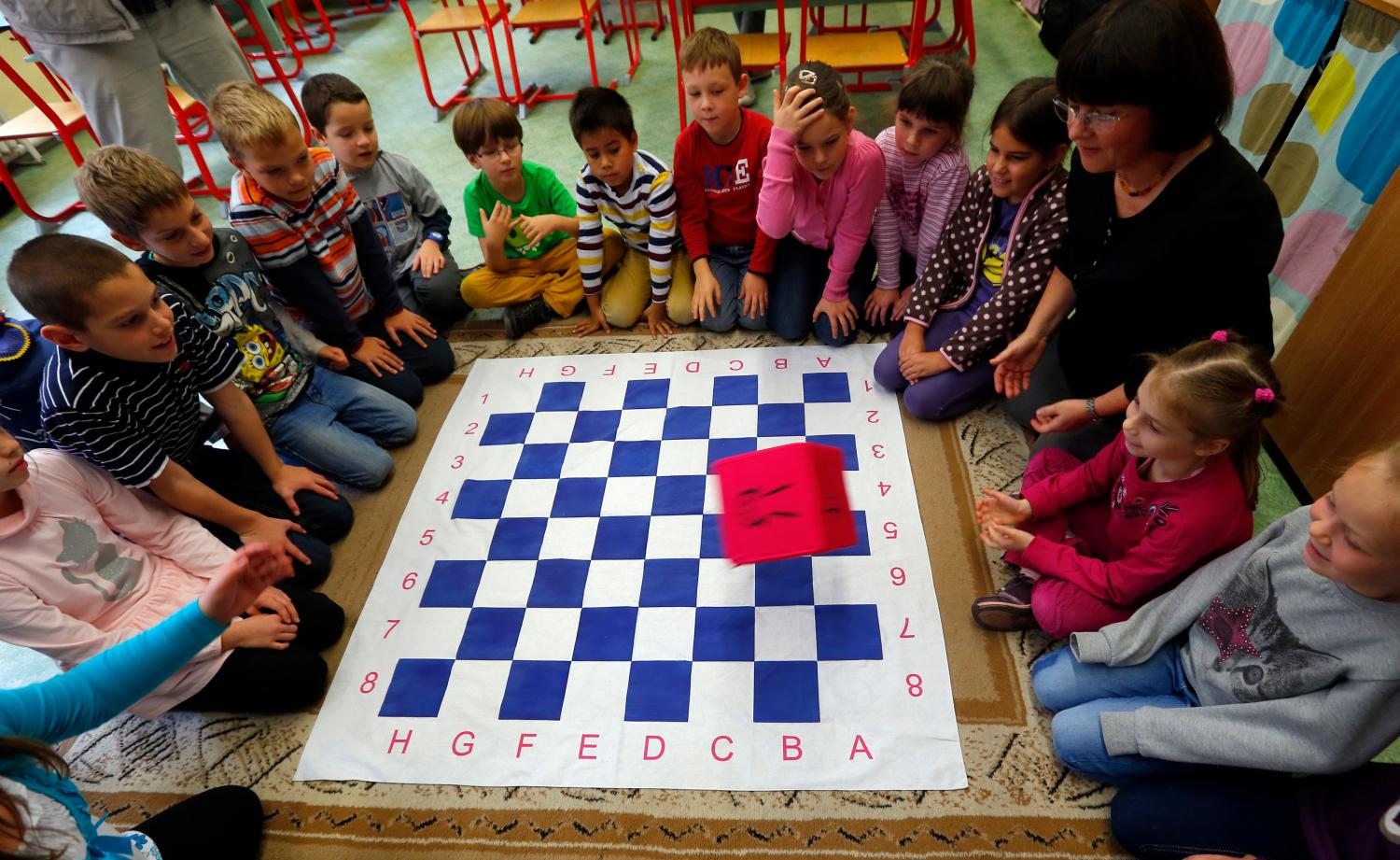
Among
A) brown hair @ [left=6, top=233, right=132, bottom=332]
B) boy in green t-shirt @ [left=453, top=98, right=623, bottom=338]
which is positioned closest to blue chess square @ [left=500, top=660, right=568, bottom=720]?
brown hair @ [left=6, top=233, right=132, bottom=332]

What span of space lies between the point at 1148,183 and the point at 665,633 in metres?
1.02

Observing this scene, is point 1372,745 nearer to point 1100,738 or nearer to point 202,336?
point 1100,738

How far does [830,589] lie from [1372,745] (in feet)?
2.16

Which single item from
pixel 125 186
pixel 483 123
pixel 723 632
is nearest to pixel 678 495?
pixel 723 632

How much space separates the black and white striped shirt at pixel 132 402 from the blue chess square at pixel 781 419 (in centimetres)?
102

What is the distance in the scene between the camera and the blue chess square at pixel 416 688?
1102 millimetres

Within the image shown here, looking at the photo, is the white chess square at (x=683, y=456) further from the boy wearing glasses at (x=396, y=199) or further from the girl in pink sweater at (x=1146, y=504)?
the boy wearing glasses at (x=396, y=199)

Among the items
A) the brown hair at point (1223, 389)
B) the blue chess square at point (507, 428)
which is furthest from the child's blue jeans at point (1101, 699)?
the blue chess square at point (507, 428)

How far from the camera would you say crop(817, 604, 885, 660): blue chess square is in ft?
3.57

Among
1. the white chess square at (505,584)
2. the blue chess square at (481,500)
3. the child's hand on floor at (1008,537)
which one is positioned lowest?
the blue chess square at (481,500)

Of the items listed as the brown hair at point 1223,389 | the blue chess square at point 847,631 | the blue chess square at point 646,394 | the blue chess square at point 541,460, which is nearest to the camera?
the brown hair at point 1223,389

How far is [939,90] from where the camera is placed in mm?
1326

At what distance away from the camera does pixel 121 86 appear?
1.88 metres

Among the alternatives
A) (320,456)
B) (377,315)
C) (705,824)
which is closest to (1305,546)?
(705,824)
